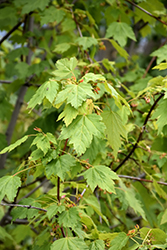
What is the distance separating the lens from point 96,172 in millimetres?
1252

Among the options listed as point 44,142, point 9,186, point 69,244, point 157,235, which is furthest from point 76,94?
point 157,235

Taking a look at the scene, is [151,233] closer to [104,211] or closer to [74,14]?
[104,211]

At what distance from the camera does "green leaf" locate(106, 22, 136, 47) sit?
7.16ft

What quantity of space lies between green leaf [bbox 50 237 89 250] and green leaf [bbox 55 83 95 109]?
644 mm

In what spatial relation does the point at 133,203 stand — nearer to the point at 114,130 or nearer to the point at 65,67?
the point at 114,130

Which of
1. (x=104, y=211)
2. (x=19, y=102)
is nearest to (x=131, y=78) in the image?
(x=19, y=102)

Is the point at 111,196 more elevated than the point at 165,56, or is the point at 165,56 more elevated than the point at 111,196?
the point at 165,56

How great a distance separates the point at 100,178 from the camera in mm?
1229

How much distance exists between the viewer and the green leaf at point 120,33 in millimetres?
2184

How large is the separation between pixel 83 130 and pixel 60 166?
7.8 inches

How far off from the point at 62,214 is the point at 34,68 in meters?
1.53

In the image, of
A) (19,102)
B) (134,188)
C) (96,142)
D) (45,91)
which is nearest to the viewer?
(45,91)

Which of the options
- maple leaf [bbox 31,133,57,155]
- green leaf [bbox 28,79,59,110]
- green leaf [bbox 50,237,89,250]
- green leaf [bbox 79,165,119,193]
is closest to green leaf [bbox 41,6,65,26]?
green leaf [bbox 28,79,59,110]

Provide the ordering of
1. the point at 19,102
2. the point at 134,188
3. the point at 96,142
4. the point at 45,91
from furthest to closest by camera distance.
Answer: the point at 19,102, the point at 134,188, the point at 96,142, the point at 45,91
